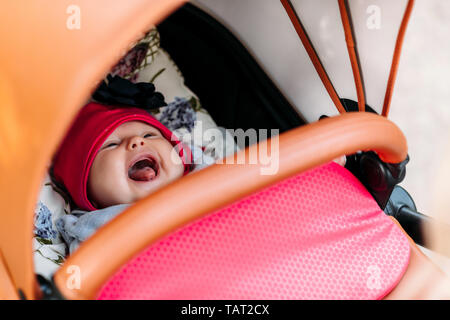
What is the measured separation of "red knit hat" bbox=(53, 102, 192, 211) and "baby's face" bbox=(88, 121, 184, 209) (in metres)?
0.03

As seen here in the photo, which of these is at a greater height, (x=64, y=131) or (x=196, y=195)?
(x=64, y=131)

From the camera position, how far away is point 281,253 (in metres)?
0.55

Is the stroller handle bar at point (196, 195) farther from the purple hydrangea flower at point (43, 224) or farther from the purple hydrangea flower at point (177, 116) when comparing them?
the purple hydrangea flower at point (177, 116)

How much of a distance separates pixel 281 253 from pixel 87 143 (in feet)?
2.17

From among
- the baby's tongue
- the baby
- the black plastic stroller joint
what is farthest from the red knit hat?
the black plastic stroller joint

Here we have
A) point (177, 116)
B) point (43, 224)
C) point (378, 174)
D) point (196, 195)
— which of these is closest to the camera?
point (196, 195)

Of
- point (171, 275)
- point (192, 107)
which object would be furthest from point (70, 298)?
point (192, 107)

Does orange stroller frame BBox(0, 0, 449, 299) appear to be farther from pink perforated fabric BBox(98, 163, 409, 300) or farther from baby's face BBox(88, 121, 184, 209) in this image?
baby's face BBox(88, 121, 184, 209)

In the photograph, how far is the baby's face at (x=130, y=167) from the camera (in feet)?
3.21

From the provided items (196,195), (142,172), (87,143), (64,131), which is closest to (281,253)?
(196,195)

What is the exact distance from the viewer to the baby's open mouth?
1012 millimetres

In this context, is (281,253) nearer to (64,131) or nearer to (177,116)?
(64,131)

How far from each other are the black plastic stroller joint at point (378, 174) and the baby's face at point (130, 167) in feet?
1.65

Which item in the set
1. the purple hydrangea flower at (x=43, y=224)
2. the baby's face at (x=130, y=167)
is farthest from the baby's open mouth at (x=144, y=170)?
the purple hydrangea flower at (x=43, y=224)
